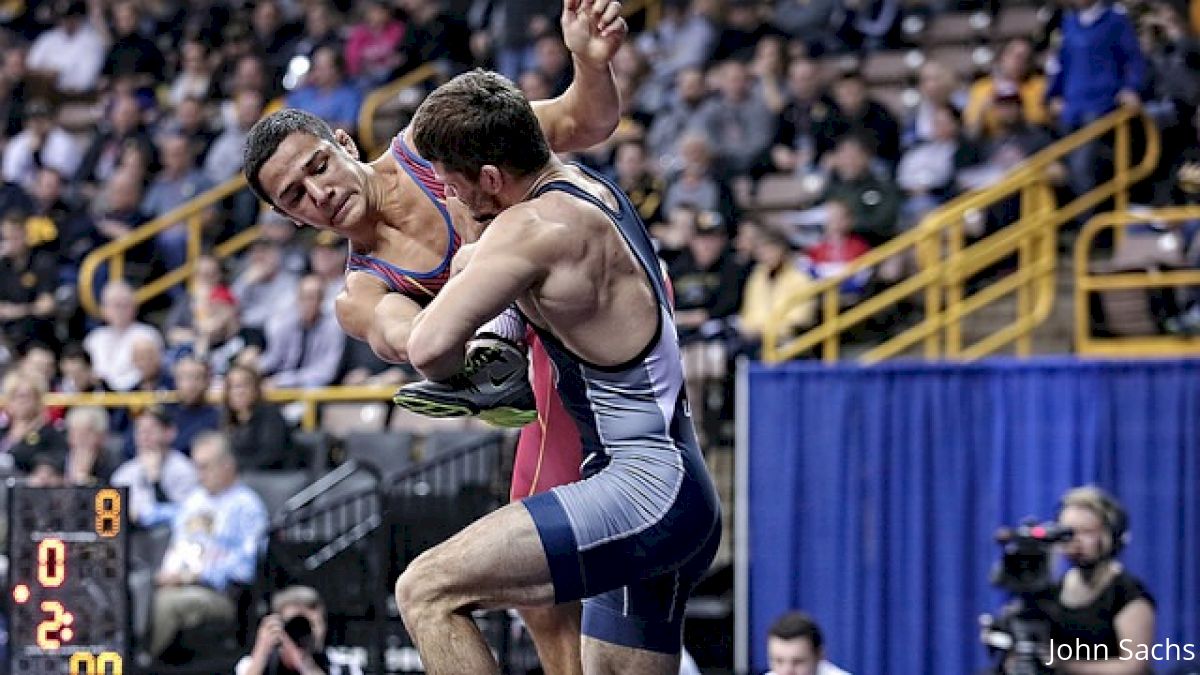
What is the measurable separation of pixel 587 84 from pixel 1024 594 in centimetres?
291

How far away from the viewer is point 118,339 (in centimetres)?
1360

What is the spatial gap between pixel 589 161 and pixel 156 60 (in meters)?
5.46

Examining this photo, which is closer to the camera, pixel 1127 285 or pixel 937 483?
pixel 937 483

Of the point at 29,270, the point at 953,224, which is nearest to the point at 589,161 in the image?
the point at 953,224

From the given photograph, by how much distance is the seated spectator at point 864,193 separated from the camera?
37.6 feet

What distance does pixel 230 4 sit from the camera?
17.5 meters

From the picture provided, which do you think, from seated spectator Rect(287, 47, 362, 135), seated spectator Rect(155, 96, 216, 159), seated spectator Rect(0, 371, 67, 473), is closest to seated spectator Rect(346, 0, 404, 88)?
seated spectator Rect(287, 47, 362, 135)

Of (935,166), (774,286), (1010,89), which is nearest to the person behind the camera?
(774,286)

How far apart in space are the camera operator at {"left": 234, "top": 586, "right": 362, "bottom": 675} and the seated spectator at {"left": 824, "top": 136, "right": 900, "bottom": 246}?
3.95 m

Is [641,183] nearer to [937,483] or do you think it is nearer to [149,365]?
[149,365]

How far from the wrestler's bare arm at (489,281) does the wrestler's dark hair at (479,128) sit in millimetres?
150

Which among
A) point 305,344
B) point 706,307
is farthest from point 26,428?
point 706,307

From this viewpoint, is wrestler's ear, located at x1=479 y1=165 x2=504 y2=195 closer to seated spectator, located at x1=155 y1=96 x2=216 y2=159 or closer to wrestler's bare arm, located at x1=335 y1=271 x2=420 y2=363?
wrestler's bare arm, located at x1=335 y1=271 x2=420 y2=363

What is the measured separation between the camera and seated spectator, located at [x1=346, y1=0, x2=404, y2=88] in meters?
15.6
